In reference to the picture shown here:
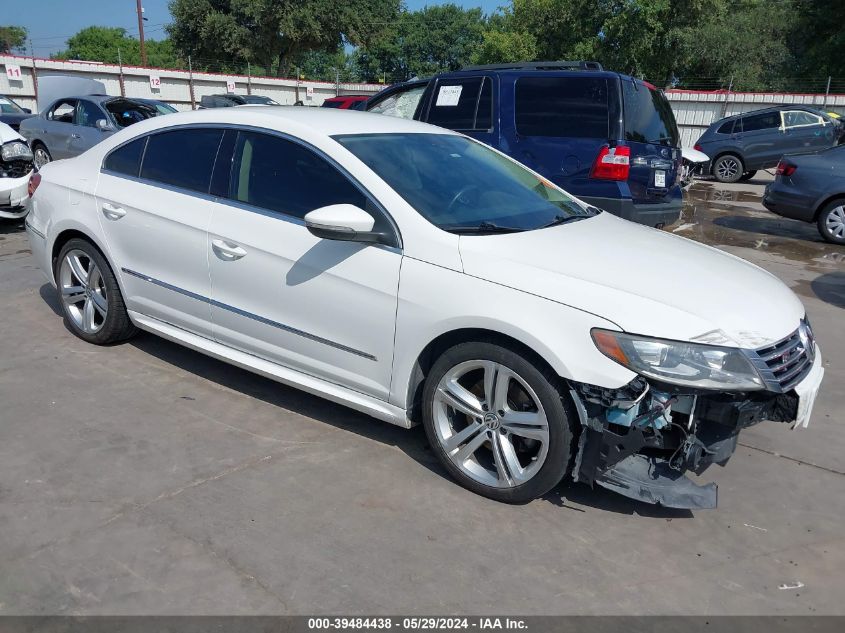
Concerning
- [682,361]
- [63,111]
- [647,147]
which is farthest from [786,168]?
[63,111]

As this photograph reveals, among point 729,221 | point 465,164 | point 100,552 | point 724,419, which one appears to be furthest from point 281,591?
point 729,221

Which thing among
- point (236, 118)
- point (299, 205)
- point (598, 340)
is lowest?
point (598, 340)

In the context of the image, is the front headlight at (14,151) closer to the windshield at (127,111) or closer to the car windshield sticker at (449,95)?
the windshield at (127,111)

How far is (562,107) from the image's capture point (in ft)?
23.2

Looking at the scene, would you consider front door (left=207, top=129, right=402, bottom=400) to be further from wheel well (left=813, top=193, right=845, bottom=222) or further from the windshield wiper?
wheel well (left=813, top=193, right=845, bottom=222)

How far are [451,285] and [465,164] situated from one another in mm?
1168

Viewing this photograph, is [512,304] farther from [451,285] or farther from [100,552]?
[100,552]

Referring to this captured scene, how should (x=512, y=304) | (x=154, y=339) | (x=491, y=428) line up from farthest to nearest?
(x=154, y=339) → (x=491, y=428) → (x=512, y=304)

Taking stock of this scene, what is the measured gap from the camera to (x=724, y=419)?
9.37 feet

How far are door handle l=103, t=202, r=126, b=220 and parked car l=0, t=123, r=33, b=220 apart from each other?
4468 mm

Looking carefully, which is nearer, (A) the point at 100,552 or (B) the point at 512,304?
(A) the point at 100,552

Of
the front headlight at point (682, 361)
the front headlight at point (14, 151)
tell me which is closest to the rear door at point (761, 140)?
the front headlight at point (14, 151)

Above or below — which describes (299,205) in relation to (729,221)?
above

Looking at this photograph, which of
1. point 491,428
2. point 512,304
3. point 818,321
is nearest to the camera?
point 512,304
